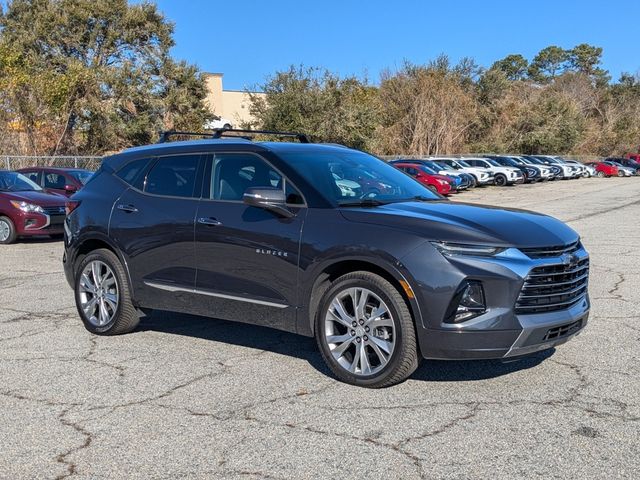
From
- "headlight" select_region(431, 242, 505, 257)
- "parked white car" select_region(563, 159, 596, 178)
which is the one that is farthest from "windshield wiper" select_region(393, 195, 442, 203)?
"parked white car" select_region(563, 159, 596, 178)

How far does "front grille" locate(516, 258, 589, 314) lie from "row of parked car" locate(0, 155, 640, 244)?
1.58 m

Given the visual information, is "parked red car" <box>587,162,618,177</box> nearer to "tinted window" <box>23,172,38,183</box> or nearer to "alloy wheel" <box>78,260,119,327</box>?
"tinted window" <box>23,172,38,183</box>

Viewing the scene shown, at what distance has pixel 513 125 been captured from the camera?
208ft

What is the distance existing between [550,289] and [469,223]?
2.31 ft

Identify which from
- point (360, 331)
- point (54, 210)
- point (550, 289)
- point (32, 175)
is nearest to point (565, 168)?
point (32, 175)

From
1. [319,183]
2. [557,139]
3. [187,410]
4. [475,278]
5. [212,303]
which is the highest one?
[557,139]

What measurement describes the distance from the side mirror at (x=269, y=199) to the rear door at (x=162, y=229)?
77cm

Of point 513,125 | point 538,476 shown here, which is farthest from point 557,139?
point 538,476

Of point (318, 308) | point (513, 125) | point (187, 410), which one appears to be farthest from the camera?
point (513, 125)

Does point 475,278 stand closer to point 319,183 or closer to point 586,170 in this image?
point 319,183

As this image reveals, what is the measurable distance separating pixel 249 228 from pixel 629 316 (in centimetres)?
413

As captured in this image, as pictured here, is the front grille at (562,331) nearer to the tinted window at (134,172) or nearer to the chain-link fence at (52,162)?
the tinted window at (134,172)

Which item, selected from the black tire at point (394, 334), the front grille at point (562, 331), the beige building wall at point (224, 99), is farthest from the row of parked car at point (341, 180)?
the beige building wall at point (224, 99)

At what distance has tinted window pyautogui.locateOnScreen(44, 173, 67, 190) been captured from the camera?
57.9 feet
